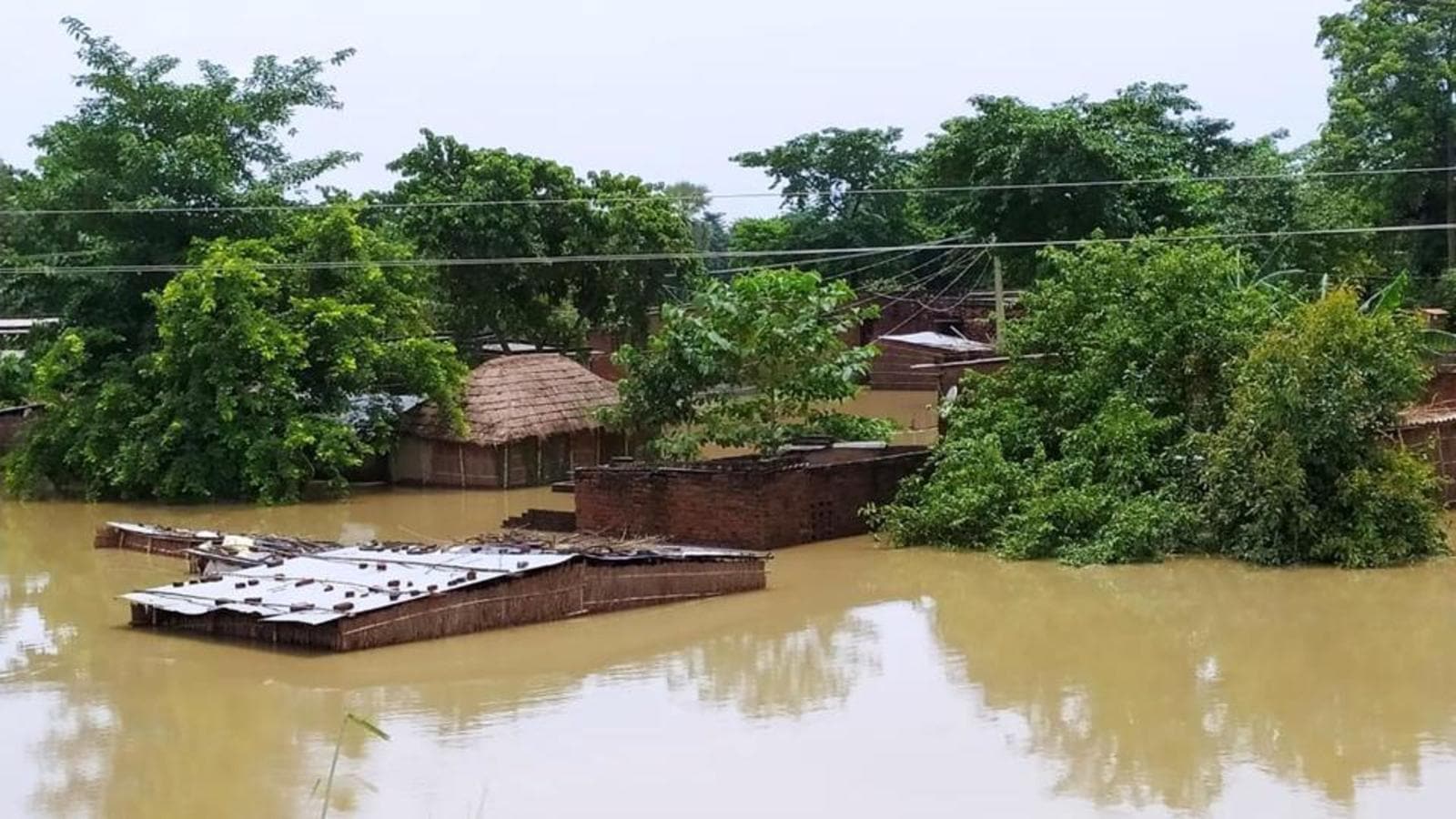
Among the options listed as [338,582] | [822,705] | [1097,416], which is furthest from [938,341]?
[822,705]

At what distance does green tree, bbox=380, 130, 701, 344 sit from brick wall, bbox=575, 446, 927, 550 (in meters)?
9.09

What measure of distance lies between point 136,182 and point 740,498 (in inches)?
448

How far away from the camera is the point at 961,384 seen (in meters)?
19.2

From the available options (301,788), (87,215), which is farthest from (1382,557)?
(87,215)

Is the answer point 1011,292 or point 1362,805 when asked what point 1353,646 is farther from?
point 1011,292

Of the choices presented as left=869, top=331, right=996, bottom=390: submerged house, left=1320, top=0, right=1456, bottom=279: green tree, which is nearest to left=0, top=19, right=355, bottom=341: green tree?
left=869, top=331, right=996, bottom=390: submerged house

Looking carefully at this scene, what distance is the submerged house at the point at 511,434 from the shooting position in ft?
74.5

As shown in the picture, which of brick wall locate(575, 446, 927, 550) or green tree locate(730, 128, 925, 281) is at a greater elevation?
green tree locate(730, 128, 925, 281)

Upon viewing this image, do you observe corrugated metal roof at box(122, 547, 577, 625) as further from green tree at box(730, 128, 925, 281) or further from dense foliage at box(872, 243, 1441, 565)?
green tree at box(730, 128, 925, 281)

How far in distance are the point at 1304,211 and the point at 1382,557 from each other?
13.3 metres

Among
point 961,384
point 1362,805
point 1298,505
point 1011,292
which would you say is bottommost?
point 1362,805

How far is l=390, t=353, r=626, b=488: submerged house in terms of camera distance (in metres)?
22.7

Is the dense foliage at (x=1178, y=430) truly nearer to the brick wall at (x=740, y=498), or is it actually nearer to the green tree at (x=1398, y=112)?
the brick wall at (x=740, y=498)

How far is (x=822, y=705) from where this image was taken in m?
11.5
